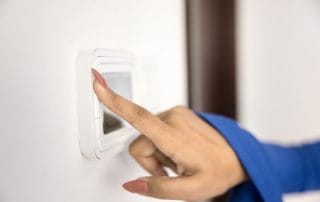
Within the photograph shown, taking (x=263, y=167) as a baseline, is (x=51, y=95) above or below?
above

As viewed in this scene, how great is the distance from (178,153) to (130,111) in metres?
0.07

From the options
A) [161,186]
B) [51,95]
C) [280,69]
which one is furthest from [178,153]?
[280,69]

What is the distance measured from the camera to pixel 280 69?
29.0 inches

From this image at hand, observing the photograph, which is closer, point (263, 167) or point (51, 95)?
point (51, 95)

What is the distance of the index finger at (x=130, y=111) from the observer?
0.82 ft

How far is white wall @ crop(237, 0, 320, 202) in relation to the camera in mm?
716

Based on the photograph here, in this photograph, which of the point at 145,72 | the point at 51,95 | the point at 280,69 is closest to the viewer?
the point at 51,95

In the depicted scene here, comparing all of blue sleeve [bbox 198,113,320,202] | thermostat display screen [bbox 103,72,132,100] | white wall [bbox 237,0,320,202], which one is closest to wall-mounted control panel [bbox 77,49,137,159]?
thermostat display screen [bbox 103,72,132,100]

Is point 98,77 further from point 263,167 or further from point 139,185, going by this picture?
point 263,167

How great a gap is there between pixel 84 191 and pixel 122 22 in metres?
0.15

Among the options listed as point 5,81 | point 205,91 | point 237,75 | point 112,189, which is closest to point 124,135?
point 112,189

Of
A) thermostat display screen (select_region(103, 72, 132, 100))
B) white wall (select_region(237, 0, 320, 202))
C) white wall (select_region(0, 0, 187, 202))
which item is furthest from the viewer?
white wall (select_region(237, 0, 320, 202))

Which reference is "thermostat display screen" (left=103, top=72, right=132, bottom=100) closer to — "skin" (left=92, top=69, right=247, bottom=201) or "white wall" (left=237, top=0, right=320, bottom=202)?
"skin" (left=92, top=69, right=247, bottom=201)

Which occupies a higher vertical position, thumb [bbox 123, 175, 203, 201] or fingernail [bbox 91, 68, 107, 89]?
fingernail [bbox 91, 68, 107, 89]
